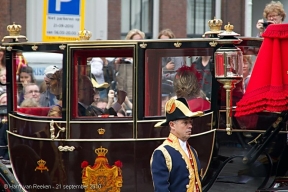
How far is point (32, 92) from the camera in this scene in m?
8.05

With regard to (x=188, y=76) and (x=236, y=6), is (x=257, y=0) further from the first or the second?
(x=188, y=76)

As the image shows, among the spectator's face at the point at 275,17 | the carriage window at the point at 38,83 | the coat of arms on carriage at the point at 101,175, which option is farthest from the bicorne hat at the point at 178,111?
the spectator's face at the point at 275,17

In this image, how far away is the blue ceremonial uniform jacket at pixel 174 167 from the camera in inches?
239

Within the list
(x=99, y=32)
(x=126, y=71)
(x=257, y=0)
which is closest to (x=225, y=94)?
(x=126, y=71)

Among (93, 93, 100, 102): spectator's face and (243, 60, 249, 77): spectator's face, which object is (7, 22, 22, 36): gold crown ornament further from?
(243, 60, 249, 77): spectator's face

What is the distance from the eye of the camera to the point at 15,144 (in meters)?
8.08

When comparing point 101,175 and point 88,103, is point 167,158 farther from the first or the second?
point 88,103

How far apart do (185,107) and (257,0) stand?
16.3 metres

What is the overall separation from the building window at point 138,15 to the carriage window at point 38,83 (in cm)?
1143

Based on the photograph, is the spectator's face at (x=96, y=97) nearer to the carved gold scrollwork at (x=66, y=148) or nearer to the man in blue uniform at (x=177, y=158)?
the carved gold scrollwork at (x=66, y=148)

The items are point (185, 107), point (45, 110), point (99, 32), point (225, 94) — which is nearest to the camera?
point (185, 107)

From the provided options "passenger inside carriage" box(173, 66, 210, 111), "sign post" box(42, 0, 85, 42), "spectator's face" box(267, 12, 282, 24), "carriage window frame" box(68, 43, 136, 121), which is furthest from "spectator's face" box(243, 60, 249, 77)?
"sign post" box(42, 0, 85, 42)

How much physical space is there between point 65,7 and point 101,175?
440 centimetres

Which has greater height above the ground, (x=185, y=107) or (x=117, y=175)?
(x=185, y=107)
